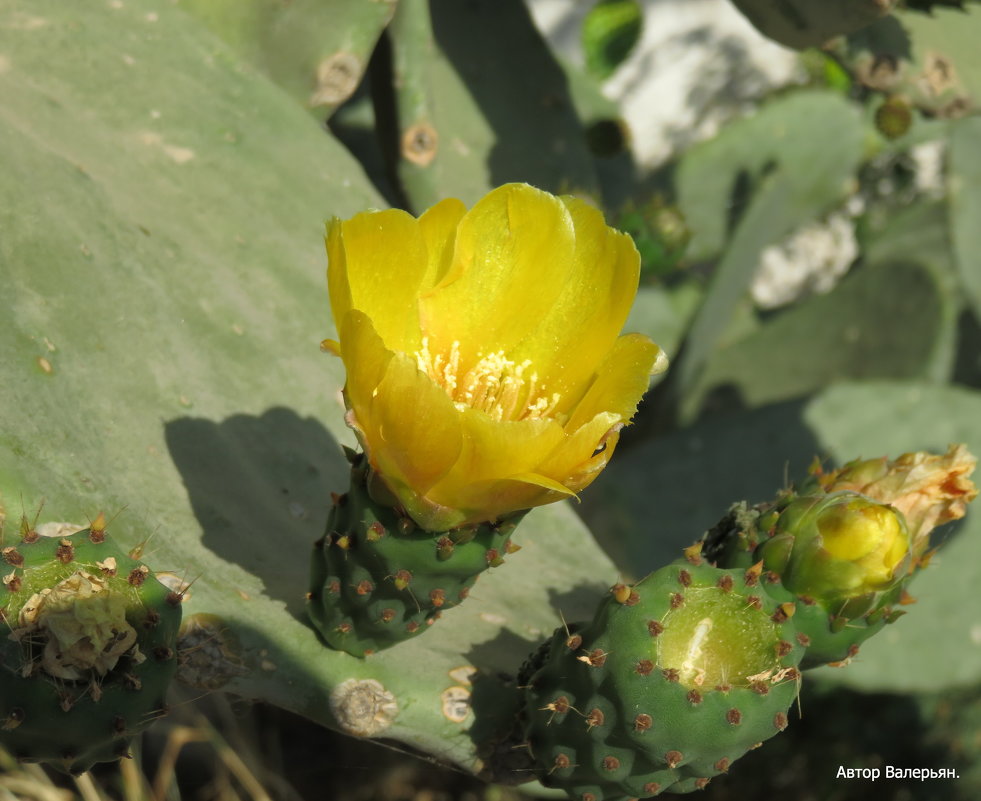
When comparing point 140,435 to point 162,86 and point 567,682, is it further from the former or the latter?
point 162,86

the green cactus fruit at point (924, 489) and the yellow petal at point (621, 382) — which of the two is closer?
the yellow petal at point (621, 382)

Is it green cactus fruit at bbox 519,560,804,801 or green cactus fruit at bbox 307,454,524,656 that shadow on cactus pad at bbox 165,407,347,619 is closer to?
green cactus fruit at bbox 307,454,524,656

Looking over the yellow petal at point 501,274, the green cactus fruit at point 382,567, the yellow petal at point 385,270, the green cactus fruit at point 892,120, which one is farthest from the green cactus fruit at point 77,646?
the green cactus fruit at point 892,120

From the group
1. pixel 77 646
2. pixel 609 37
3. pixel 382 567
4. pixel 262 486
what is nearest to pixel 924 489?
pixel 382 567

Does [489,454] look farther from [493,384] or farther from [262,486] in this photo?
[262,486]

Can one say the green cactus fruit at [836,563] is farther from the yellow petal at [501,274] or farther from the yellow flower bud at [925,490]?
the yellow petal at [501,274]

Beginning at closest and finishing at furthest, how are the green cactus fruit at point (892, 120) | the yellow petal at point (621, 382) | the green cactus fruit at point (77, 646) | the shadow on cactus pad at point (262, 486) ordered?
the green cactus fruit at point (77, 646) → the yellow petal at point (621, 382) → the shadow on cactus pad at point (262, 486) → the green cactus fruit at point (892, 120)

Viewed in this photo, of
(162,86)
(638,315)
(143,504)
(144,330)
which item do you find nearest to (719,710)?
(143,504)
